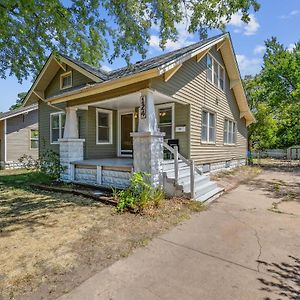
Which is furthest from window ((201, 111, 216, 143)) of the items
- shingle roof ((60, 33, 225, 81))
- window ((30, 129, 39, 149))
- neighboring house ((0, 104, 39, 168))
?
window ((30, 129, 39, 149))

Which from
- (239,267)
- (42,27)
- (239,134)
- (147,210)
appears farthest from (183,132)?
(239,134)

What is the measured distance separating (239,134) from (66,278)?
17.3 meters

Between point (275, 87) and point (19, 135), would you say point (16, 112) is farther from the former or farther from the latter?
point (275, 87)

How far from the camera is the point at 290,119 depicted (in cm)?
3012

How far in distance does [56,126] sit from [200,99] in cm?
809

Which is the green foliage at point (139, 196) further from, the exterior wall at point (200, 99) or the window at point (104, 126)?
the window at point (104, 126)

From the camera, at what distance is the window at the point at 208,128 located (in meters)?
11.9

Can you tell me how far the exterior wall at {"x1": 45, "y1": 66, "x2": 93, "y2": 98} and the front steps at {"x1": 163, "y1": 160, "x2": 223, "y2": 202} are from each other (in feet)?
20.8

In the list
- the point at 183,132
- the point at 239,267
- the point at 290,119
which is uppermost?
the point at 290,119

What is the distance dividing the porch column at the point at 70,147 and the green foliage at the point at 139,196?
12.0ft

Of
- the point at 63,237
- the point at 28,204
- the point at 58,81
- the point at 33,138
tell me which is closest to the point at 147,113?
the point at 63,237

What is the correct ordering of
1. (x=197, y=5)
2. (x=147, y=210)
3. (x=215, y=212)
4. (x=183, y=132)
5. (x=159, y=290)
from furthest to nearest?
(x=183, y=132), (x=197, y=5), (x=215, y=212), (x=147, y=210), (x=159, y=290)

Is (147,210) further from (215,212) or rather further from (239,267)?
(239,267)

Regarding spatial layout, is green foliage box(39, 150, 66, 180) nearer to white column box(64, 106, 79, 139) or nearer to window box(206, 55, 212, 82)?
white column box(64, 106, 79, 139)
